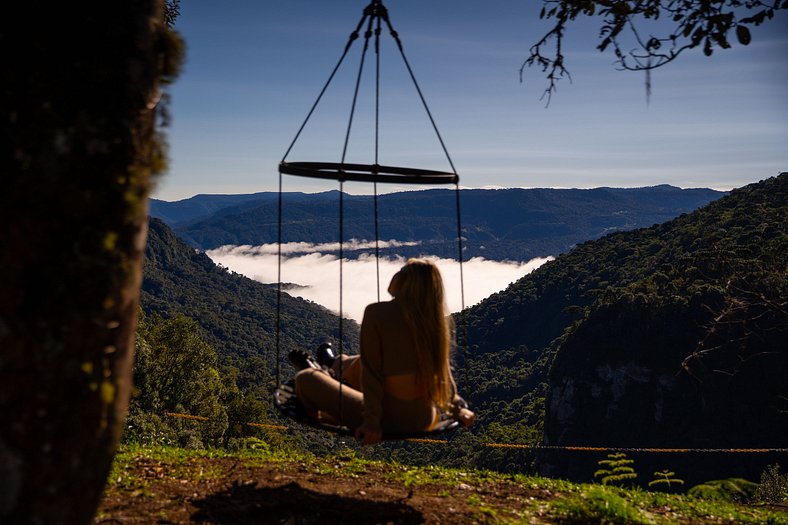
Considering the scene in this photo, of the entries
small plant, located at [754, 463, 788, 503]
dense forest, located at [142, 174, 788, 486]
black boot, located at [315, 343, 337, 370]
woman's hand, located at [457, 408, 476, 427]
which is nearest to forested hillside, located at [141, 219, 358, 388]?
dense forest, located at [142, 174, 788, 486]

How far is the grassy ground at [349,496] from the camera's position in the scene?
3400mm

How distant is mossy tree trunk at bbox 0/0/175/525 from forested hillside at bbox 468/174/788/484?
42.3m

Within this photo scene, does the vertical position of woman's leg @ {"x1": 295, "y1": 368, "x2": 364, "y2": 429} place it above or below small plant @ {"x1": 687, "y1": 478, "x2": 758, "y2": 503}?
above

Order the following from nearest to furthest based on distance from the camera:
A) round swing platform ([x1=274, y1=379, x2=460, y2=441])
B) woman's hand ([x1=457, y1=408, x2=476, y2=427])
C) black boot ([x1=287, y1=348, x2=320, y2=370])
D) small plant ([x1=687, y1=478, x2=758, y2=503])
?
round swing platform ([x1=274, y1=379, x2=460, y2=441]), woman's hand ([x1=457, y1=408, x2=476, y2=427]), black boot ([x1=287, y1=348, x2=320, y2=370]), small plant ([x1=687, y1=478, x2=758, y2=503])

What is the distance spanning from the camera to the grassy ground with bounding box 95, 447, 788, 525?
3.40 metres

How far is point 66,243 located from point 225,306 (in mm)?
137799

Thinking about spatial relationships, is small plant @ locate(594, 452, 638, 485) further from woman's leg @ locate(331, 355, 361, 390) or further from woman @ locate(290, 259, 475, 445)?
woman's leg @ locate(331, 355, 361, 390)

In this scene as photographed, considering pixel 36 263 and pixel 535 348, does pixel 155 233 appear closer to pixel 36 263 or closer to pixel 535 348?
pixel 535 348

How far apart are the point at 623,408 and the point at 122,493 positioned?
214 feet

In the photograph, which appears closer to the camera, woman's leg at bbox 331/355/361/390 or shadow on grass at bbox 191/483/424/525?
shadow on grass at bbox 191/483/424/525

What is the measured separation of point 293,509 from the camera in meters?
3.45

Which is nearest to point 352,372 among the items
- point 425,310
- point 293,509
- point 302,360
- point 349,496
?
point 302,360

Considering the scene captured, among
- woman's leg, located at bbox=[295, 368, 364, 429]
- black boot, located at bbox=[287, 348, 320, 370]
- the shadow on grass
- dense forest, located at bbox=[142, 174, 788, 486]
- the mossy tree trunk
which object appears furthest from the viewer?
dense forest, located at bbox=[142, 174, 788, 486]

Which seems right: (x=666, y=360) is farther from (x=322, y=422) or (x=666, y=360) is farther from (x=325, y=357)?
(x=322, y=422)
